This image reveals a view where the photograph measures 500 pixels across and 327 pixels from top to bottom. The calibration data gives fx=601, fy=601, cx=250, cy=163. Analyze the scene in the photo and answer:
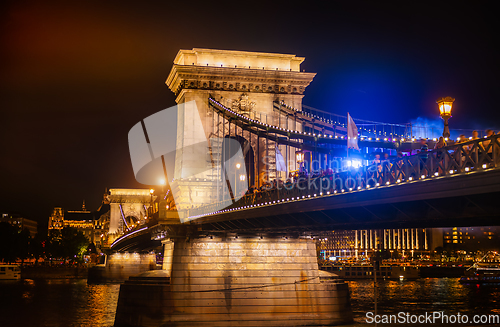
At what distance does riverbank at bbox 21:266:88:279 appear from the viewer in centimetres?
10875

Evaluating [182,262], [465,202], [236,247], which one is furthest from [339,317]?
[465,202]

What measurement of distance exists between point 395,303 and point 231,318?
2703 centimetres

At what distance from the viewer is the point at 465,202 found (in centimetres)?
1892

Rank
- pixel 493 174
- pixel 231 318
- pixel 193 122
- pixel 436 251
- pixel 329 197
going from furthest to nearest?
pixel 436 251
pixel 193 122
pixel 231 318
pixel 329 197
pixel 493 174

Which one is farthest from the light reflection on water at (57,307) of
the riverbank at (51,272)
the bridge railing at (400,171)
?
the riverbank at (51,272)

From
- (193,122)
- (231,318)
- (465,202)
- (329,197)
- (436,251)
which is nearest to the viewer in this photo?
(465,202)

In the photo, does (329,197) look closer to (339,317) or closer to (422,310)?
(339,317)

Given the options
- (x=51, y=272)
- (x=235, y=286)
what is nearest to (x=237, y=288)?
(x=235, y=286)

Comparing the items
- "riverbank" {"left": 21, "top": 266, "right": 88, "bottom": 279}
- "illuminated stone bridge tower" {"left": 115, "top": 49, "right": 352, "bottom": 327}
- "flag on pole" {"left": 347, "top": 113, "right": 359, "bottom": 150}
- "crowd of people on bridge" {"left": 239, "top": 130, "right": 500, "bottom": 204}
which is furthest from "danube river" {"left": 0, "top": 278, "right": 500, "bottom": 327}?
"riverbank" {"left": 21, "top": 266, "right": 88, "bottom": 279}

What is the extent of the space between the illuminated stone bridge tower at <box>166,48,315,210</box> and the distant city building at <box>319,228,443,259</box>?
108 metres

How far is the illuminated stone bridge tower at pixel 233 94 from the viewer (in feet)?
185

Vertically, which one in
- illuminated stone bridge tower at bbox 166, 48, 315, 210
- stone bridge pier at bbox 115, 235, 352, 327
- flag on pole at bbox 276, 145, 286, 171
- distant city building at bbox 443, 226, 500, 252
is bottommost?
stone bridge pier at bbox 115, 235, 352, 327

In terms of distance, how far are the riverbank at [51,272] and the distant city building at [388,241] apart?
229 ft

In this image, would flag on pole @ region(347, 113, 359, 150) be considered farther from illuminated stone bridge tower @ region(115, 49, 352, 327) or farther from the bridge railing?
illuminated stone bridge tower @ region(115, 49, 352, 327)
